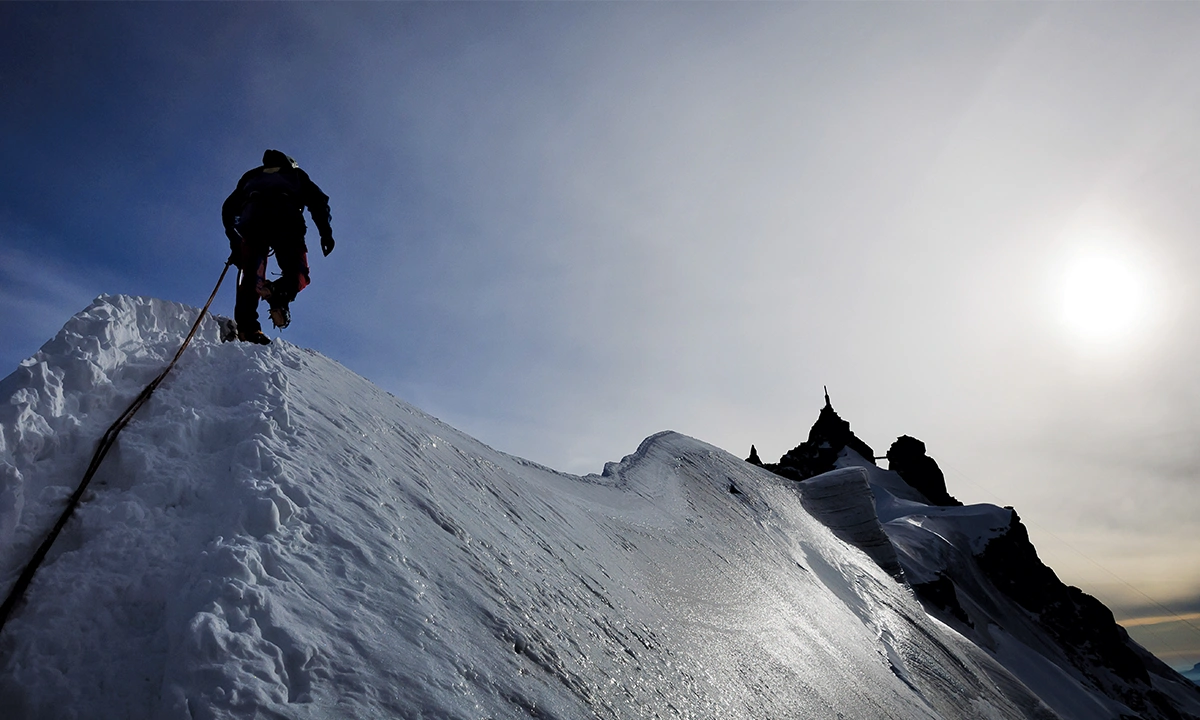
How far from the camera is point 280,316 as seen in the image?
5602 millimetres

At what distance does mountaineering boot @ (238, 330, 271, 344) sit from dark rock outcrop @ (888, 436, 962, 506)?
7182 centimetres

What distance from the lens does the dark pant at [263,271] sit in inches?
204

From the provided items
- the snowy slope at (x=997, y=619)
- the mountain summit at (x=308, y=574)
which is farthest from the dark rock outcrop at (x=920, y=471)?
the mountain summit at (x=308, y=574)

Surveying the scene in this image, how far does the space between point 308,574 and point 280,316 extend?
3.82 meters

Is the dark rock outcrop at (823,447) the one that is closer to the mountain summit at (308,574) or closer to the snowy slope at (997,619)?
the snowy slope at (997,619)

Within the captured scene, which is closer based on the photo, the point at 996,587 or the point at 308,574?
the point at 308,574

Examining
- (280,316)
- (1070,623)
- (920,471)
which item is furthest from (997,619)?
(280,316)

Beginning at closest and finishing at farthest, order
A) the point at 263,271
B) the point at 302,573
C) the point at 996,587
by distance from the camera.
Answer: the point at 302,573
the point at 263,271
the point at 996,587

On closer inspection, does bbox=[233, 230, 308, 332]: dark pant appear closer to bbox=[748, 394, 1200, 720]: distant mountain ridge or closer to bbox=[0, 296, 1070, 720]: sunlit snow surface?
bbox=[0, 296, 1070, 720]: sunlit snow surface

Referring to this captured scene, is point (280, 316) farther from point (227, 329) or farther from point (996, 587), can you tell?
point (996, 587)

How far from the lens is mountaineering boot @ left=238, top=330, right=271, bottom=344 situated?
16.1 feet

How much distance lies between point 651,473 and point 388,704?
934cm

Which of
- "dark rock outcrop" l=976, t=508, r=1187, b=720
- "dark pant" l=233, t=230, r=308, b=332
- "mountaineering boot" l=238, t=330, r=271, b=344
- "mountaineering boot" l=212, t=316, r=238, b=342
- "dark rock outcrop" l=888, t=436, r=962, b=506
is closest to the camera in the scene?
"mountaineering boot" l=212, t=316, r=238, b=342

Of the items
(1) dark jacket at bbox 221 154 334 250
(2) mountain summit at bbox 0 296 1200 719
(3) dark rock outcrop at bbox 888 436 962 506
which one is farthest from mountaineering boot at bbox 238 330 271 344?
(3) dark rock outcrop at bbox 888 436 962 506
